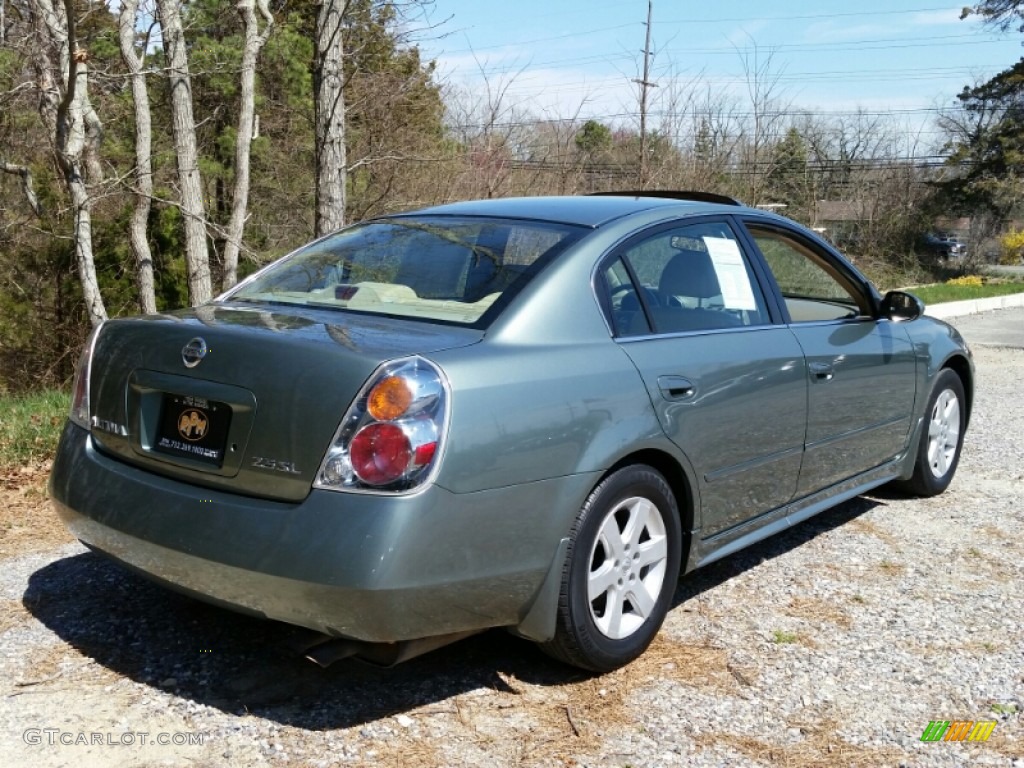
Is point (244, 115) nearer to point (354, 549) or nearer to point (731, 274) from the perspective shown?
point (731, 274)

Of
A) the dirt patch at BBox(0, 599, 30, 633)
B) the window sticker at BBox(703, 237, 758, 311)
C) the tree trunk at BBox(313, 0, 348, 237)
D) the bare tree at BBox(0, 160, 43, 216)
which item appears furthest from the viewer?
the bare tree at BBox(0, 160, 43, 216)

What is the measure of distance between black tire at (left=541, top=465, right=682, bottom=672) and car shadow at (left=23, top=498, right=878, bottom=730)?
0.19 m

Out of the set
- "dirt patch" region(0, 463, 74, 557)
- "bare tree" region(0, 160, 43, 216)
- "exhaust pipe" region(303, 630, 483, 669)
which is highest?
"bare tree" region(0, 160, 43, 216)

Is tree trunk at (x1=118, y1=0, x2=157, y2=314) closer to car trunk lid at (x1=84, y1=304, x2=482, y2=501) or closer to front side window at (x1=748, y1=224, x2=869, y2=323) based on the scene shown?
front side window at (x1=748, y1=224, x2=869, y2=323)

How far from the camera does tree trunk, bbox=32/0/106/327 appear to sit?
30.6 feet

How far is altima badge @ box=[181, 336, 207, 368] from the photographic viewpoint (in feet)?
10.1

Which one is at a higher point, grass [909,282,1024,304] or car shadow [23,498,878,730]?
grass [909,282,1024,304]

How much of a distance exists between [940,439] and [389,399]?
4.02 meters

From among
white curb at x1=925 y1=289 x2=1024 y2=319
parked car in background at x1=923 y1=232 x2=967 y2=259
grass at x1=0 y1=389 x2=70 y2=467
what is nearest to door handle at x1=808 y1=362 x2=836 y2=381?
grass at x1=0 y1=389 x2=70 y2=467

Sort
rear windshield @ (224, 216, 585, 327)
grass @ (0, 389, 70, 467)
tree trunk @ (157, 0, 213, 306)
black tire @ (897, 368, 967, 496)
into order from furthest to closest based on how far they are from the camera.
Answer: tree trunk @ (157, 0, 213, 306)
grass @ (0, 389, 70, 467)
black tire @ (897, 368, 967, 496)
rear windshield @ (224, 216, 585, 327)

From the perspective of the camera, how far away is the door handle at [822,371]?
4.25 metres

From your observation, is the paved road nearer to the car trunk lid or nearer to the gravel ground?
the gravel ground

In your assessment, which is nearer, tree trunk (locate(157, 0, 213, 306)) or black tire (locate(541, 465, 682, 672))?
black tire (locate(541, 465, 682, 672))

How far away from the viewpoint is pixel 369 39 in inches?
425
